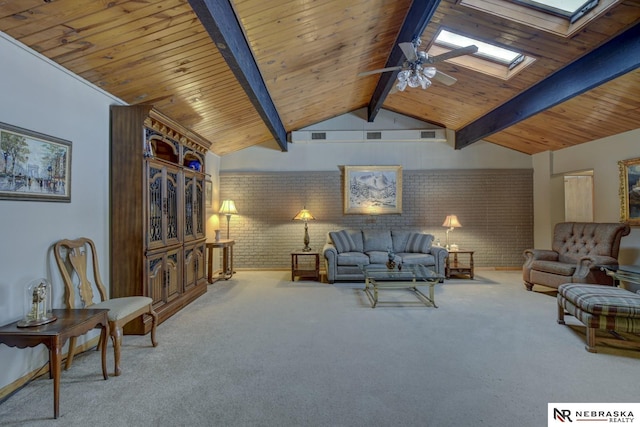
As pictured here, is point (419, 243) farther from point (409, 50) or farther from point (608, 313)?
point (409, 50)

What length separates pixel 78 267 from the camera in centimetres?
258

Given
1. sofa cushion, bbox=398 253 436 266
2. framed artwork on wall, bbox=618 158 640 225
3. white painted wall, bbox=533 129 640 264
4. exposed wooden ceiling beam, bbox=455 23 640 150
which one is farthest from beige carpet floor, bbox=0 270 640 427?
exposed wooden ceiling beam, bbox=455 23 640 150

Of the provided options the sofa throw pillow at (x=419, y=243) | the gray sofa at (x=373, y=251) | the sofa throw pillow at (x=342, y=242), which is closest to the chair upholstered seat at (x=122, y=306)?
the gray sofa at (x=373, y=251)

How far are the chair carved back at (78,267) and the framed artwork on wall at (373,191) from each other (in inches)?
178

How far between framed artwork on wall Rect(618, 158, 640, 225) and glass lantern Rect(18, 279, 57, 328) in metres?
6.78

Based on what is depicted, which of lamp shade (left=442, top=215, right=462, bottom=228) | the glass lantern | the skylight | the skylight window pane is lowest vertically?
the glass lantern

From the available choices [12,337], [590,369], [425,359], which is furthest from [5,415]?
[590,369]

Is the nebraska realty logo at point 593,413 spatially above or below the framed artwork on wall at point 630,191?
below

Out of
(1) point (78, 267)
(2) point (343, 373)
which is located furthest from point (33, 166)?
(2) point (343, 373)

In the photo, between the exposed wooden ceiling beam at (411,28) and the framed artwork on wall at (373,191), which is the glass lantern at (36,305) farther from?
the framed artwork on wall at (373,191)

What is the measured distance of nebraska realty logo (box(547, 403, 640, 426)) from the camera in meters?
1.77

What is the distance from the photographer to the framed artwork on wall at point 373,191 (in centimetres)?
640

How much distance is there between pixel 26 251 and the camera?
2215 millimetres

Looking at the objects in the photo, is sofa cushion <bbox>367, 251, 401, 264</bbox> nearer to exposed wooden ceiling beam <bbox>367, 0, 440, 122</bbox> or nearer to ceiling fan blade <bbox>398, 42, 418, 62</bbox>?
exposed wooden ceiling beam <bbox>367, 0, 440, 122</bbox>
